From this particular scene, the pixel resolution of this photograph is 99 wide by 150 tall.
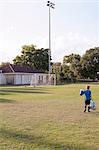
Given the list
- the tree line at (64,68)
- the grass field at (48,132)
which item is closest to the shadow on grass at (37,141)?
the grass field at (48,132)

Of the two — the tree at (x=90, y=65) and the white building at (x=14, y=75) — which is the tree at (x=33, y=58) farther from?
the white building at (x=14, y=75)

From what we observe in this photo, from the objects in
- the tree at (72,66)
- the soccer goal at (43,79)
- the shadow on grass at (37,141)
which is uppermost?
the tree at (72,66)

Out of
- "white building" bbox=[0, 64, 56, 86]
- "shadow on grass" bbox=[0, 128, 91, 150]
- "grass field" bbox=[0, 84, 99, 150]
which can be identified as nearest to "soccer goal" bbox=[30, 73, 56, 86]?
"white building" bbox=[0, 64, 56, 86]

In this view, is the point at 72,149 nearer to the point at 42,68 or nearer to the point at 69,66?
the point at 42,68

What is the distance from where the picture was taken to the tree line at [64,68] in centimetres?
8481

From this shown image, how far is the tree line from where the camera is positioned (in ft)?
278

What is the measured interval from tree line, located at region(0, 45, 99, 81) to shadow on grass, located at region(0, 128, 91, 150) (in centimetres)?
7219

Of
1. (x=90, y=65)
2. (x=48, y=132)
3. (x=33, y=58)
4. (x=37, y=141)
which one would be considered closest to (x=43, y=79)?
(x=33, y=58)

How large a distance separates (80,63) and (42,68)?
968cm

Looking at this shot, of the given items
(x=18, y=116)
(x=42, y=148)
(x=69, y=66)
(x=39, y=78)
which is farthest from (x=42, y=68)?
(x=42, y=148)

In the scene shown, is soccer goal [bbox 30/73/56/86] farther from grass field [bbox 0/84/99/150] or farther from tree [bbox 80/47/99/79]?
grass field [bbox 0/84/99/150]

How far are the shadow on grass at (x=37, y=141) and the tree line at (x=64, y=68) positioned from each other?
72.2 m

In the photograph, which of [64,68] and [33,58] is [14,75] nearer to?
[33,58]

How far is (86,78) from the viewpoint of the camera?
89.8 m
